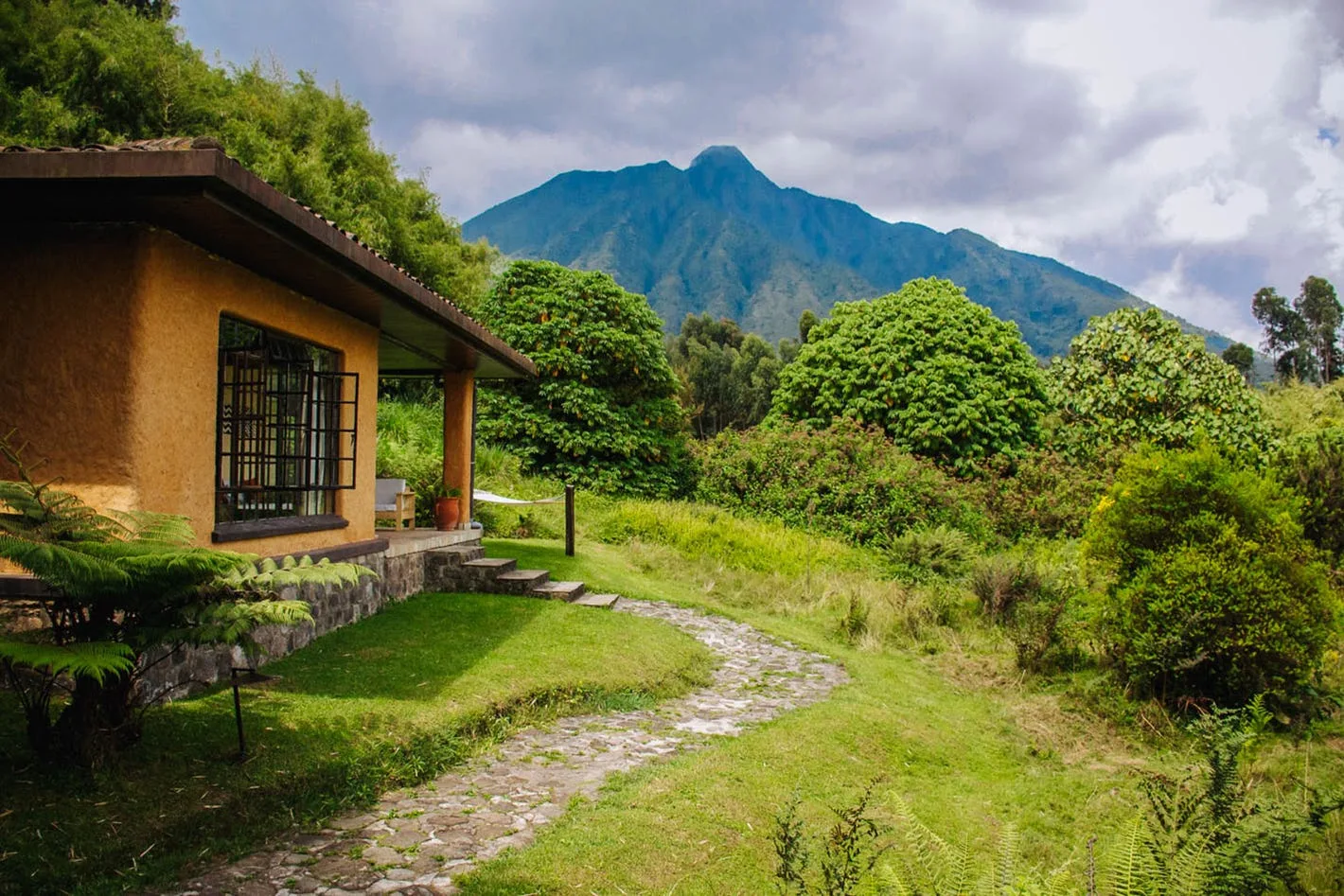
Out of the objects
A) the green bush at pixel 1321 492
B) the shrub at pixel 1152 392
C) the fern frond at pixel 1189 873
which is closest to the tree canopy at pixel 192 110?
the shrub at pixel 1152 392

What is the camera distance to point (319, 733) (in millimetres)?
5035

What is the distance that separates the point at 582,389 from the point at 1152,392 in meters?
10.9

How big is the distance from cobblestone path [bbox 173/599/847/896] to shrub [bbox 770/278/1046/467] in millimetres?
10348

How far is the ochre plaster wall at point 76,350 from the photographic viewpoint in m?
5.22

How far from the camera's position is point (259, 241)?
5.60 m

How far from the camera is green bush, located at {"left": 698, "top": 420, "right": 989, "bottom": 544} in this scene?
15.0 m

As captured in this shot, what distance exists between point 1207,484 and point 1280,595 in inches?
41.8

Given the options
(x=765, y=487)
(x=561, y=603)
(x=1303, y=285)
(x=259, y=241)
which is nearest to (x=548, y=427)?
(x=765, y=487)

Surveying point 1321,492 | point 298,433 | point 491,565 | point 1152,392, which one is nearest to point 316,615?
point 298,433

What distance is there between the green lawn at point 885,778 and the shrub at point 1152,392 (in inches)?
329

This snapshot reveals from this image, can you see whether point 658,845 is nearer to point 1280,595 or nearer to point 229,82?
point 1280,595

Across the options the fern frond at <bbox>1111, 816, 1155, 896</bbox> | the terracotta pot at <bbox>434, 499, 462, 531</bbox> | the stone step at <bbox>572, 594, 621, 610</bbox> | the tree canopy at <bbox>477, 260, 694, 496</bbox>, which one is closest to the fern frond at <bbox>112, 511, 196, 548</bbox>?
the fern frond at <bbox>1111, 816, 1155, 896</bbox>

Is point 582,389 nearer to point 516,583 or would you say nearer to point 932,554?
point 932,554

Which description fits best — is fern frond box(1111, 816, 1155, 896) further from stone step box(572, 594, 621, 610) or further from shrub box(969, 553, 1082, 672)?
stone step box(572, 594, 621, 610)
